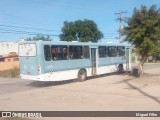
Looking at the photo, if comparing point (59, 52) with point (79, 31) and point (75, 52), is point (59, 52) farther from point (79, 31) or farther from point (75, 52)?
point (79, 31)

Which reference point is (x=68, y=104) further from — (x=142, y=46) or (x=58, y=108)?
(x=142, y=46)

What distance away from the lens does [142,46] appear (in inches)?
895

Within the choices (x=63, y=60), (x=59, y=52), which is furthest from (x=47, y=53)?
(x=63, y=60)

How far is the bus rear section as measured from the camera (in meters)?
18.7

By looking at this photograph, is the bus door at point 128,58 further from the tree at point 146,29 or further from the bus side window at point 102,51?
the tree at point 146,29

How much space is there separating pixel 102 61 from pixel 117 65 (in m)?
3.17

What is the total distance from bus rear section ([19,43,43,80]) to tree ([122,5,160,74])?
25.9ft

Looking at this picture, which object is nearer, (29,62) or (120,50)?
(29,62)

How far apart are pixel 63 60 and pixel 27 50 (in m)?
2.45

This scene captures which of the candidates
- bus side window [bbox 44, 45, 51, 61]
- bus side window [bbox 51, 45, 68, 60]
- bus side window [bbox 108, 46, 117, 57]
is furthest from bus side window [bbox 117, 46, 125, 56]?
bus side window [bbox 44, 45, 51, 61]

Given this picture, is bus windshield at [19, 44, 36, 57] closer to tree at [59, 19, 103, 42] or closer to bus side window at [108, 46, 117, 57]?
bus side window at [108, 46, 117, 57]

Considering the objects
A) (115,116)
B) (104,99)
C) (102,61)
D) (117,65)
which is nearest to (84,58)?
(102,61)

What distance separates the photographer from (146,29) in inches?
882

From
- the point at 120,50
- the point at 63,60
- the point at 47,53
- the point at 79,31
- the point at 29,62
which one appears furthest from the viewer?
the point at 79,31
